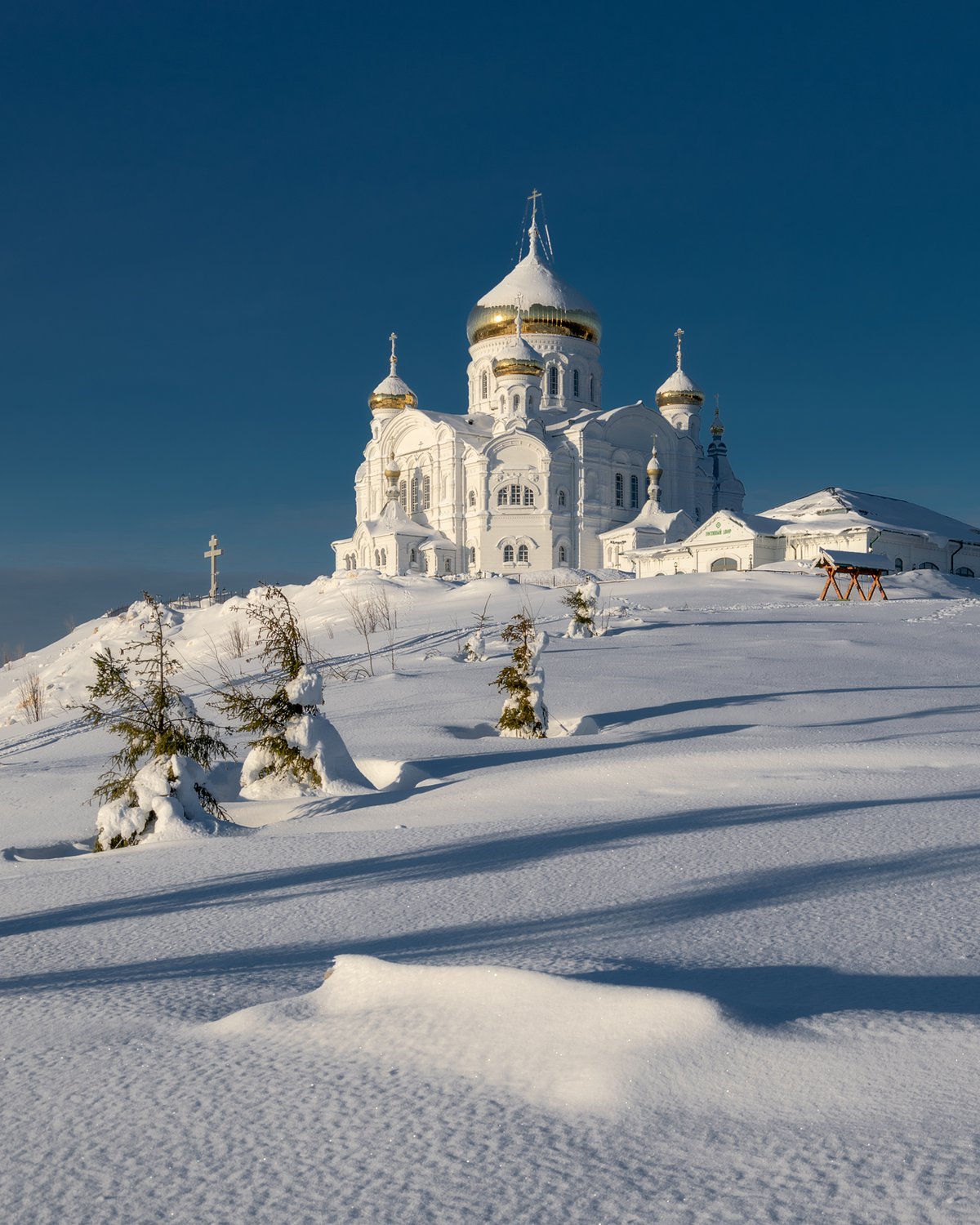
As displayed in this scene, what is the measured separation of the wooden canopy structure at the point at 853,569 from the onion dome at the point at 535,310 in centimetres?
2291

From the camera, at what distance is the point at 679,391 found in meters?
54.6

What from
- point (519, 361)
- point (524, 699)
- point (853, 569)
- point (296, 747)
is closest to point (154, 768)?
point (296, 747)

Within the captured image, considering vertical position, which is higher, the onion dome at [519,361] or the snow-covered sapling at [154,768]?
the onion dome at [519,361]

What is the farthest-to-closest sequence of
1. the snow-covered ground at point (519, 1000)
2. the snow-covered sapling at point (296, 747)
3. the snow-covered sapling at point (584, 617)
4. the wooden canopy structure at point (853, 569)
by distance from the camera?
1. the wooden canopy structure at point (853, 569)
2. the snow-covered sapling at point (584, 617)
3. the snow-covered sapling at point (296, 747)
4. the snow-covered ground at point (519, 1000)

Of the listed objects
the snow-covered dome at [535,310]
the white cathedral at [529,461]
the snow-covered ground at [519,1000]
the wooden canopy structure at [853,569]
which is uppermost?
the snow-covered dome at [535,310]

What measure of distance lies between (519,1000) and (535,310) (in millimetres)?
51631

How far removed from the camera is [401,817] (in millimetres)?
5355

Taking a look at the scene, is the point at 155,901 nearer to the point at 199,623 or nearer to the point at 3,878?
the point at 3,878

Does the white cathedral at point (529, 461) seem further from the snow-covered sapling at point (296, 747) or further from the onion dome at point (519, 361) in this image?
the snow-covered sapling at point (296, 747)

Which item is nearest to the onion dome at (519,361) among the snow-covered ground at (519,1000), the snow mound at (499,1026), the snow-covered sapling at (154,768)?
the snow-covered sapling at (154,768)

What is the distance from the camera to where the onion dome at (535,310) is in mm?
51469

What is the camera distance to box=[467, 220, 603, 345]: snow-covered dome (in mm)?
51469

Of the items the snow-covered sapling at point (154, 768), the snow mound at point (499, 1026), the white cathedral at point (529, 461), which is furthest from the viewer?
the white cathedral at point (529, 461)

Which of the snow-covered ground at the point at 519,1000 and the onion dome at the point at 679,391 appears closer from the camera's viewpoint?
the snow-covered ground at the point at 519,1000
